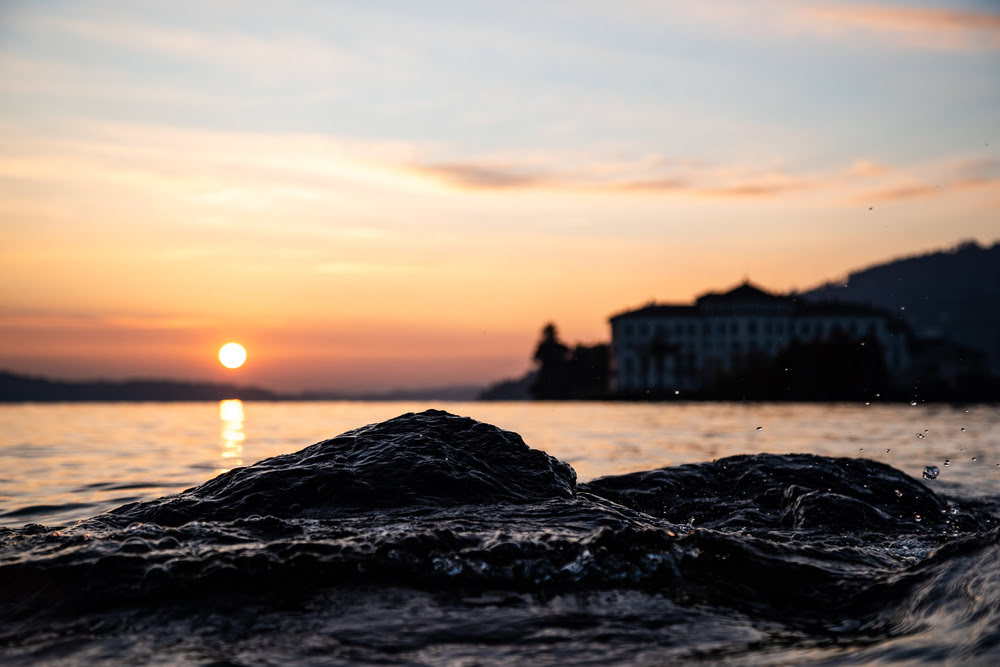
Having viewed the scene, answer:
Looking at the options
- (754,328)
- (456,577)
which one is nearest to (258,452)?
(456,577)

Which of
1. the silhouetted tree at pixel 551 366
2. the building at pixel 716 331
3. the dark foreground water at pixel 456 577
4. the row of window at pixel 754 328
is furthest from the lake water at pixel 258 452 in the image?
the silhouetted tree at pixel 551 366

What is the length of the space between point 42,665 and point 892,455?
1855cm

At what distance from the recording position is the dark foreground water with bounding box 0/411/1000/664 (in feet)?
13.5

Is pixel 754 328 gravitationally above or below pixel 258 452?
above

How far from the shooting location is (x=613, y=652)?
13.2 feet

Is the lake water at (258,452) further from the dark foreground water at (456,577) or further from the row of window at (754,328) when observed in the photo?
the row of window at (754,328)

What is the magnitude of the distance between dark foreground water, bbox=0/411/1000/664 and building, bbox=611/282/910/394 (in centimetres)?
13787

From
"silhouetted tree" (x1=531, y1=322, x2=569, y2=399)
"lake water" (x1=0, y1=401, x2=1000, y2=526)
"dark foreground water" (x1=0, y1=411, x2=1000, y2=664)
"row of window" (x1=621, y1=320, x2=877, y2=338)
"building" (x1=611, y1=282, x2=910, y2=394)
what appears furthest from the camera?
"silhouetted tree" (x1=531, y1=322, x2=569, y2=399)

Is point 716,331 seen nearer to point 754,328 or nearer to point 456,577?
point 754,328

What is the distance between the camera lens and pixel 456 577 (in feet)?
17.1

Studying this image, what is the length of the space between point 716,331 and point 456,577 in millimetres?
146124

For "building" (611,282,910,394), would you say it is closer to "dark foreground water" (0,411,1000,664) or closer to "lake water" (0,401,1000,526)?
"lake water" (0,401,1000,526)

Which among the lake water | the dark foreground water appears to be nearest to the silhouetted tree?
the lake water

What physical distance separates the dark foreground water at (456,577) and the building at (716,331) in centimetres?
13787
